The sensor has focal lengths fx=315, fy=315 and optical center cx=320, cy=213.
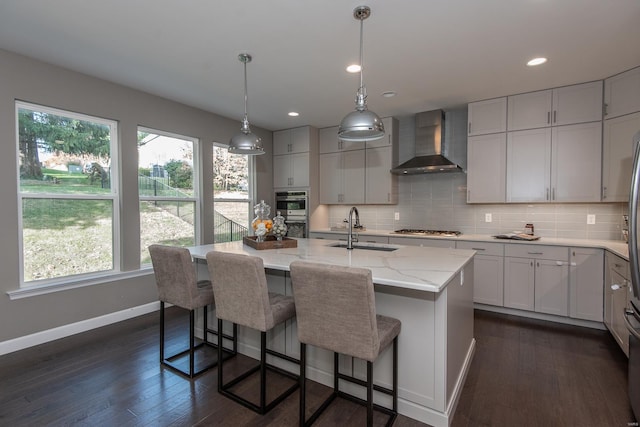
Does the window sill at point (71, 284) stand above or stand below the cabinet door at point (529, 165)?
below

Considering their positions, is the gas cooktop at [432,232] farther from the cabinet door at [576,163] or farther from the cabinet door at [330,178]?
the cabinet door at [330,178]

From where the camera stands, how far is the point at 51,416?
76.7 inches

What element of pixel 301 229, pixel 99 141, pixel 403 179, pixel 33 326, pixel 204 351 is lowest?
pixel 204 351

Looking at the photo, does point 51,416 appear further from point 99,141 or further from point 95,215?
point 99,141

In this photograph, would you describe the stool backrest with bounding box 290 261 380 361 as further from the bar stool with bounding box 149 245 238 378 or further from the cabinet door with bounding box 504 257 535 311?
the cabinet door with bounding box 504 257 535 311

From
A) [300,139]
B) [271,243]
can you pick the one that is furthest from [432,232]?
[300,139]

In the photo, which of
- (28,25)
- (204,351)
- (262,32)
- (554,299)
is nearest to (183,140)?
(28,25)

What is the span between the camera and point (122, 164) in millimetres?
3555

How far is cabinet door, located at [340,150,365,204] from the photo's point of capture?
16.4 ft

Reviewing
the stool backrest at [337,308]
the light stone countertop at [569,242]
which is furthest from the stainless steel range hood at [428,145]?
the stool backrest at [337,308]

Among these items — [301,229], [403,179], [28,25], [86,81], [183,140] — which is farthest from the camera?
[301,229]

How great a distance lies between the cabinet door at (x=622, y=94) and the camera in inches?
117

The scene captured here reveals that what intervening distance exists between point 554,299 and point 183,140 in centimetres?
490

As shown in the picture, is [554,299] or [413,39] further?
[554,299]
